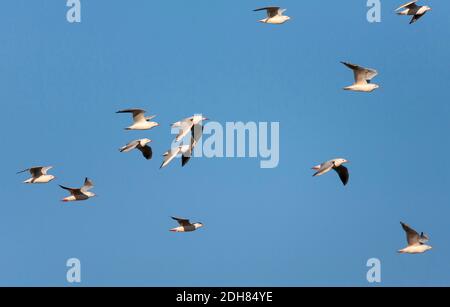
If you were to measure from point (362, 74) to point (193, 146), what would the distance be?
5.94 m

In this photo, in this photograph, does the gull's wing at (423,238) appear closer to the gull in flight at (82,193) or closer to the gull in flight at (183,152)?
the gull in flight at (183,152)

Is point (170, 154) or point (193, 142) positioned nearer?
point (170, 154)

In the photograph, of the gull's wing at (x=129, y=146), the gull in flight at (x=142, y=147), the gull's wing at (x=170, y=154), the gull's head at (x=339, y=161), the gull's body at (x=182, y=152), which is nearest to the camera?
the gull's wing at (x=170, y=154)

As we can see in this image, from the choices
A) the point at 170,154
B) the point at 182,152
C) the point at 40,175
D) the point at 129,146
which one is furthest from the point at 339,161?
the point at 40,175

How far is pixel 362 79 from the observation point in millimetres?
44250

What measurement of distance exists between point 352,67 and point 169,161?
6.72 meters

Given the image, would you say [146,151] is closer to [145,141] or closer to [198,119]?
[145,141]

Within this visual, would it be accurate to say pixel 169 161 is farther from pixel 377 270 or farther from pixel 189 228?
pixel 377 270

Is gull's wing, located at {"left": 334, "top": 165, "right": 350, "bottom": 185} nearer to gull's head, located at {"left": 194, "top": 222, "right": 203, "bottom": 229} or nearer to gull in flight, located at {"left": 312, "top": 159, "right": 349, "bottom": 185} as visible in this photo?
gull in flight, located at {"left": 312, "top": 159, "right": 349, "bottom": 185}

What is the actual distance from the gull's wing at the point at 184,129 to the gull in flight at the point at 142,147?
3.63m

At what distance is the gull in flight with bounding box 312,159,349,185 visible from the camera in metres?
42.8

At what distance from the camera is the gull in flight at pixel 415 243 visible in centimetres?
4331

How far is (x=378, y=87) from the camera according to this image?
44062mm

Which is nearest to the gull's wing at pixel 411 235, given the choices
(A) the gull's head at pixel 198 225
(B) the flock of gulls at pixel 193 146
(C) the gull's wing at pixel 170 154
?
(B) the flock of gulls at pixel 193 146
